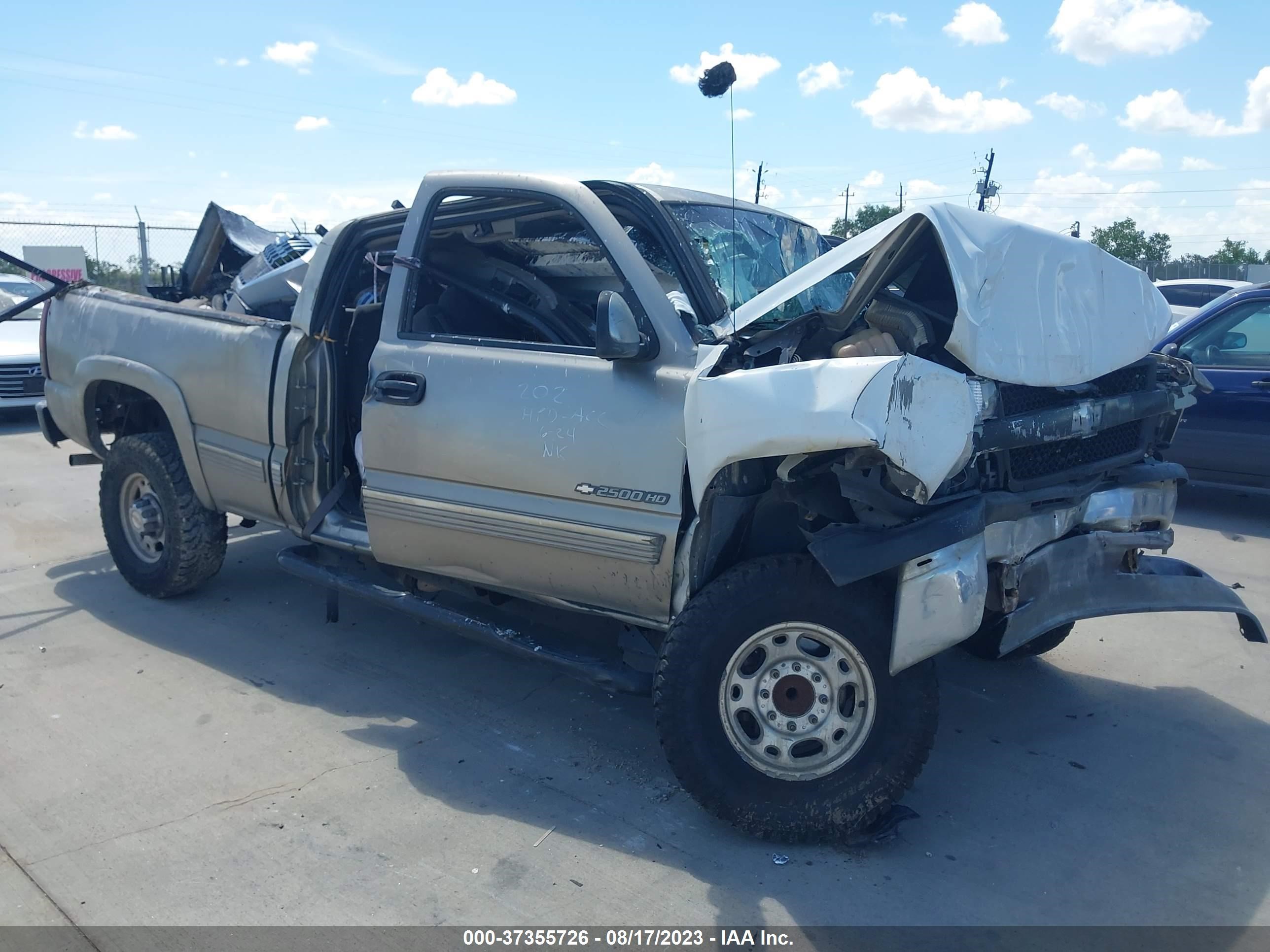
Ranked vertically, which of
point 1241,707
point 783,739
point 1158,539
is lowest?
point 1241,707

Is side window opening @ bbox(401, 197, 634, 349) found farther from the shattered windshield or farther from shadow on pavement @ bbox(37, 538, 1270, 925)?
shadow on pavement @ bbox(37, 538, 1270, 925)

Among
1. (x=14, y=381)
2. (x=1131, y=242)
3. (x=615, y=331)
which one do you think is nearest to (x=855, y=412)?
(x=615, y=331)

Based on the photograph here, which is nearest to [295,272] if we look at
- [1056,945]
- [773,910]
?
[773,910]

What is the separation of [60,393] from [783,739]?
4693 millimetres

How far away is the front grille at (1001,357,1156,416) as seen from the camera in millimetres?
3361

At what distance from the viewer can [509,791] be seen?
358cm

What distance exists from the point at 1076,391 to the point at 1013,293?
0.59 metres

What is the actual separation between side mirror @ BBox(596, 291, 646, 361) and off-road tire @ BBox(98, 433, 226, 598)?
111 inches

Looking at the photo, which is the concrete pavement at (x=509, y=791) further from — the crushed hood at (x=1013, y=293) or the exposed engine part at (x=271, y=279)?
the exposed engine part at (x=271, y=279)

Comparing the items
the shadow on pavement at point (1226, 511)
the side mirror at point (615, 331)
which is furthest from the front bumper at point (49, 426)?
the shadow on pavement at point (1226, 511)

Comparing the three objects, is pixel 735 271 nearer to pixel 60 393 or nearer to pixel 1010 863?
pixel 1010 863

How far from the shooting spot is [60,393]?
19.0 ft

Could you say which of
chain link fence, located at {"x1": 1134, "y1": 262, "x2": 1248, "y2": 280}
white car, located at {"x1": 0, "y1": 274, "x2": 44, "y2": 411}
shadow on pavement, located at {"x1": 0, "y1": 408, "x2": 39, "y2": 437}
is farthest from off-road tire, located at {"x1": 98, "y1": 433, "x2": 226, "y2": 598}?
chain link fence, located at {"x1": 1134, "y1": 262, "x2": 1248, "y2": 280}

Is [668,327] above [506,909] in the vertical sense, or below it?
above
